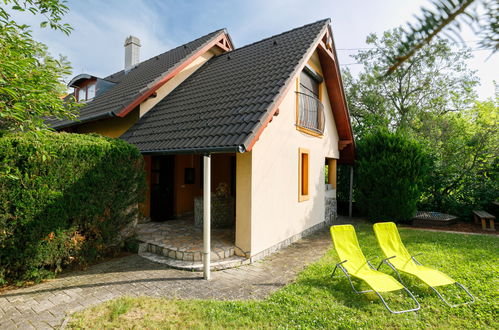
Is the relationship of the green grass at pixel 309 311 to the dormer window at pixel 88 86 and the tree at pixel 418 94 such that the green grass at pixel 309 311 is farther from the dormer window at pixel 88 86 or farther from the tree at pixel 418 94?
the tree at pixel 418 94

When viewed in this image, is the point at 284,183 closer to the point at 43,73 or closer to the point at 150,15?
the point at 150,15

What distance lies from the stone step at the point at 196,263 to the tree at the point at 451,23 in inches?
230

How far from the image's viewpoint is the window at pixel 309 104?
Answer: 8.88 metres

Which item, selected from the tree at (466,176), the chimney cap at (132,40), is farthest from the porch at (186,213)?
the chimney cap at (132,40)

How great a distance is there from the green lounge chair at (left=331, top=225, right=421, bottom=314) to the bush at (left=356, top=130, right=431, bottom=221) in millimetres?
6084

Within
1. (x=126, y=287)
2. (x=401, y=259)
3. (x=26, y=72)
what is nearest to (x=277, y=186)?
(x=401, y=259)

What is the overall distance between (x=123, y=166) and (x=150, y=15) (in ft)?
11.3

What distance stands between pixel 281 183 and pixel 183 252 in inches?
128

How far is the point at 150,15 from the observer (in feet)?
17.9

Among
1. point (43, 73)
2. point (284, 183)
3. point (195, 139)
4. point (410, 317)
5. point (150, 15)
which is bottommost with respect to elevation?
point (410, 317)

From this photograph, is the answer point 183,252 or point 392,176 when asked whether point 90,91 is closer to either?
point 183,252

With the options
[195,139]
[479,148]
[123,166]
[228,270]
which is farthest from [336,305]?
[479,148]

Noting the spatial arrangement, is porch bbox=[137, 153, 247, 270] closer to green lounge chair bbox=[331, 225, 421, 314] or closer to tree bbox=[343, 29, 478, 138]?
green lounge chair bbox=[331, 225, 421, 314]

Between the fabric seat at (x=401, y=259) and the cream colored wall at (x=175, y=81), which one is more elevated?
the cream colored wall at (x=175, y=81)
